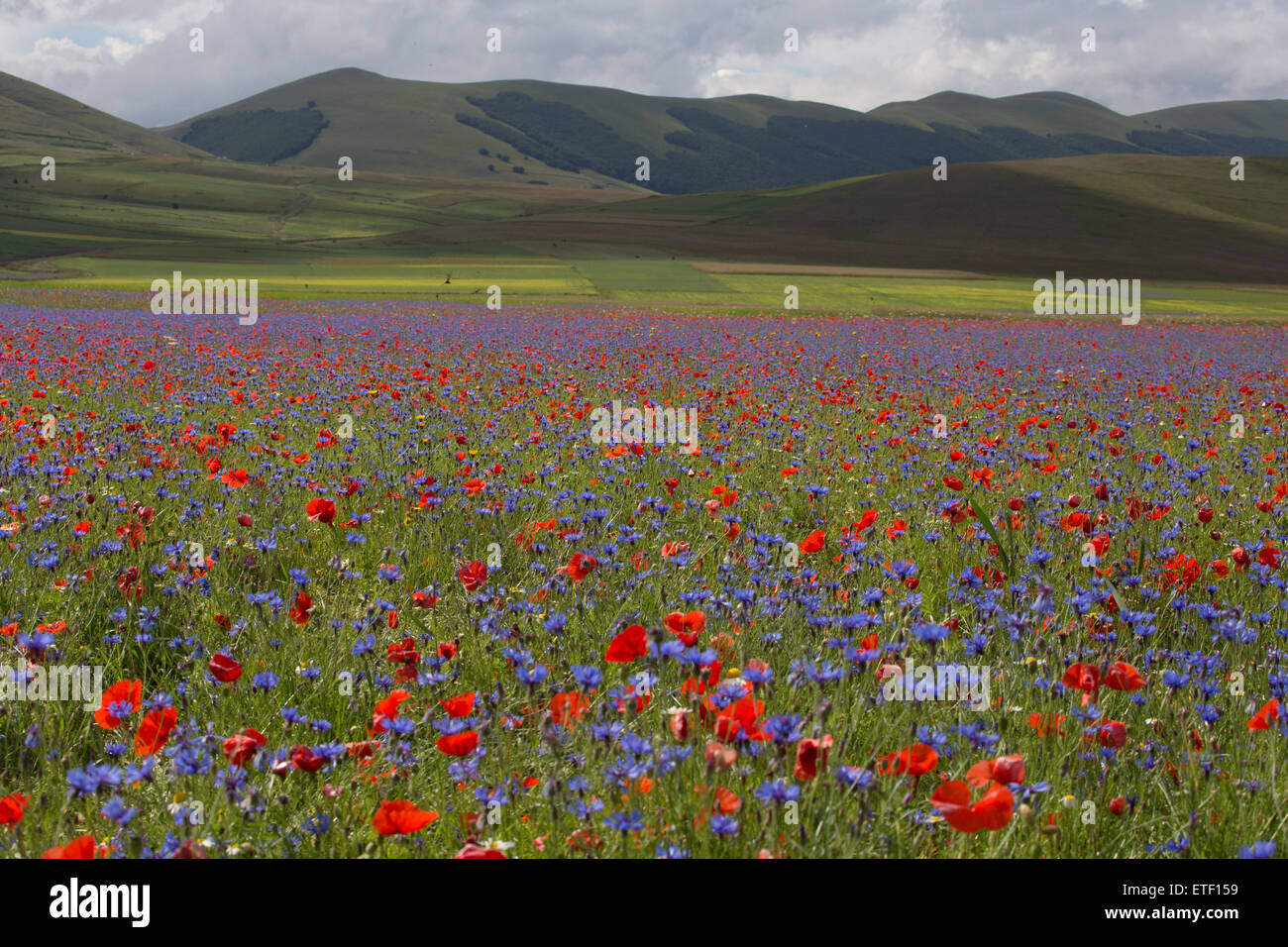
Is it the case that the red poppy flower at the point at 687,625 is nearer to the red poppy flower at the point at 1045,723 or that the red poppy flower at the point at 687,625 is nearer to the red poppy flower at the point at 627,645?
the red poppy flower at the point at 627,645

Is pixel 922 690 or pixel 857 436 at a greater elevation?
pixel 857 436

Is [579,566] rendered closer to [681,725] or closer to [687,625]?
[687,625]

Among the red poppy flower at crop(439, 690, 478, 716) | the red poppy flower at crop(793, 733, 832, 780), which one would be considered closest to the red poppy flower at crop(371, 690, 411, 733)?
the red poppy flower at crop(439, 690, 478, 716)

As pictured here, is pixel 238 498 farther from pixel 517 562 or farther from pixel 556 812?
pixel 556 812

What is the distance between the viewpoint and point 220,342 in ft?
45.1

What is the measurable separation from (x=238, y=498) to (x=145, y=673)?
2.06 m

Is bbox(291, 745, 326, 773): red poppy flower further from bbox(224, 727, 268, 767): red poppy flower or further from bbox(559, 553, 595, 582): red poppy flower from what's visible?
bbox(559, 553, 595, 582): red poppy flower

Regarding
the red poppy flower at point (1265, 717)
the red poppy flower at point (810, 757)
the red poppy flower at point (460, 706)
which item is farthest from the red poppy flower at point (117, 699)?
the red poppy flower at point (1265, 717)

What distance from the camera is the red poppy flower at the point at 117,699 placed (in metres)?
2.13

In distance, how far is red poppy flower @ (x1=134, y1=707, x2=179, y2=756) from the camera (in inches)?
82.0
